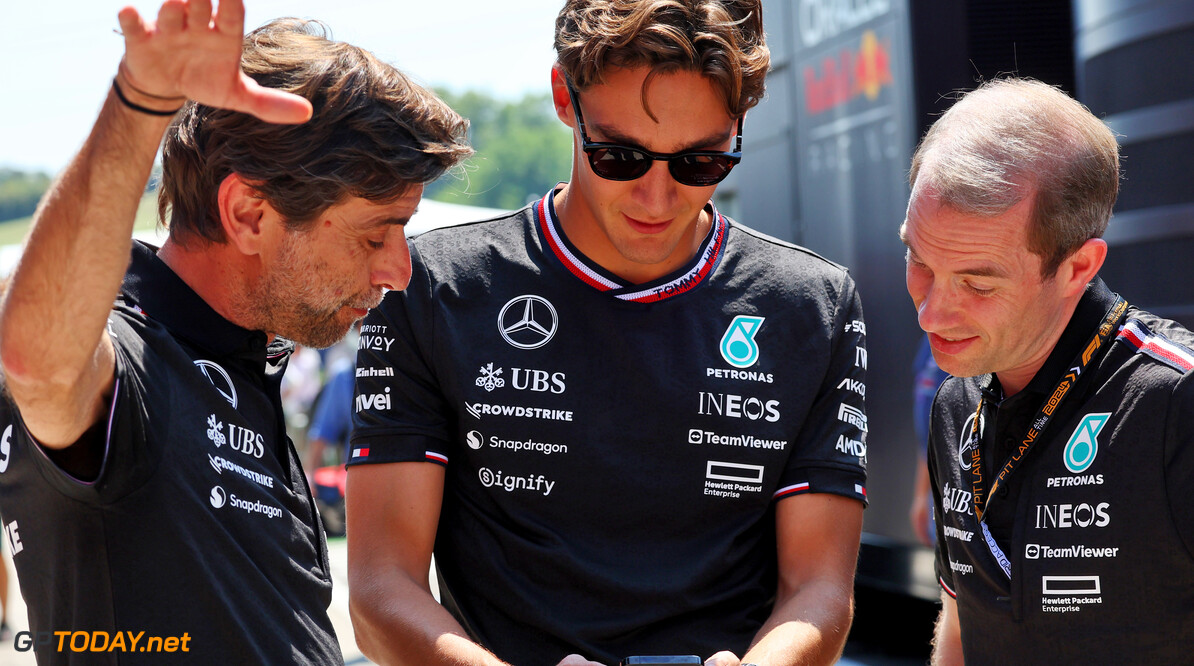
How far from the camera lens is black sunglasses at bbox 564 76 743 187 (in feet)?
7.32

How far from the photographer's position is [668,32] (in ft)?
7.18

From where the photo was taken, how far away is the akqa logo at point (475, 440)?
225 cm

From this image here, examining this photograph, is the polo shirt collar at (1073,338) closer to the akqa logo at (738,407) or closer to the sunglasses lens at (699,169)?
the akqa logo at (738,407)

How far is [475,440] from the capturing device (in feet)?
7.37

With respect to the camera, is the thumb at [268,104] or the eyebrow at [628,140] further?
the eyebrow at [628,140]

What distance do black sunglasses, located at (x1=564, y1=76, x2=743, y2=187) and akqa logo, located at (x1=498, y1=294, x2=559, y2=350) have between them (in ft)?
0.99

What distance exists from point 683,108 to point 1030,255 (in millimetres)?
725

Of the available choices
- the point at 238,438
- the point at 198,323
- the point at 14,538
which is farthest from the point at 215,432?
the point at 14,538

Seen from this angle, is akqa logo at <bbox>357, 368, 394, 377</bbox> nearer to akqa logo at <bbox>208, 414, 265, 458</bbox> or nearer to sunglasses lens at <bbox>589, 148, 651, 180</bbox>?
akqa logo at <bbox>208, 414, 265, 458</bbox>

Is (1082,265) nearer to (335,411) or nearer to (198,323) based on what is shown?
(198,323)

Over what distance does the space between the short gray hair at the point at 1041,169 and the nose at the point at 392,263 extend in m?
0.98

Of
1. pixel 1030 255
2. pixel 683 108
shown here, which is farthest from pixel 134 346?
pixel 1030 255

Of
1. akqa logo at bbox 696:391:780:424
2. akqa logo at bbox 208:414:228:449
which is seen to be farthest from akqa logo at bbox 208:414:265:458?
akqa logo at bbox 696:391:780:424

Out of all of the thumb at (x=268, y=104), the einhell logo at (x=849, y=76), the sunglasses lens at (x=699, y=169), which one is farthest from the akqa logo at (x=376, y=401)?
the einhell logo at (x=849, y=76)
